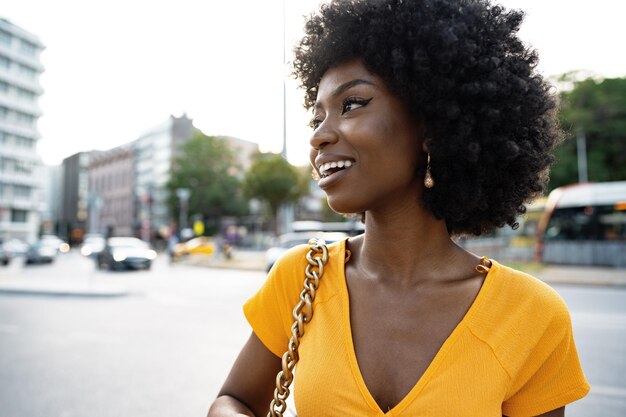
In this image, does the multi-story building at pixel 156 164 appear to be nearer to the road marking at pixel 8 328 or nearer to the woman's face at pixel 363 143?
the road marking at pixel 8 328

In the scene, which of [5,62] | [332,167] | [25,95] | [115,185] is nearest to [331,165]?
[332,167]

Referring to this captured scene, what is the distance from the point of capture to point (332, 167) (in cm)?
137

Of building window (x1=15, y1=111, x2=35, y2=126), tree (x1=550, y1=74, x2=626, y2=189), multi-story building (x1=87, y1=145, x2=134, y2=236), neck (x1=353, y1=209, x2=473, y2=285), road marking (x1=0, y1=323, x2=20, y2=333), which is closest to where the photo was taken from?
neck (x1=353, y1=209, x2=473, y2=285)

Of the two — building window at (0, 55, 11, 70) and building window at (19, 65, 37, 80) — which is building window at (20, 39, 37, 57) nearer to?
building window at (19, 65, 37, 80)

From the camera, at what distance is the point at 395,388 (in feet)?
4.08

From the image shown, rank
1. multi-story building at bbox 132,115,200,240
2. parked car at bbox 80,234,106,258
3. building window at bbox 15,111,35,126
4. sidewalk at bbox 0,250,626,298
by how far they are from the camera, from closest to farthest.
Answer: sidewalk at bbox 0,250,626,298
parked car at bbox 80,234,106,258
building window at bbox 15,111,35,126
multi-story building at bbox 132,115,200,240

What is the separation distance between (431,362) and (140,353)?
618cm

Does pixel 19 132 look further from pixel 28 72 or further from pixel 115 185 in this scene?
pixel 115 185

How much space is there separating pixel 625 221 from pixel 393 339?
20.0 m

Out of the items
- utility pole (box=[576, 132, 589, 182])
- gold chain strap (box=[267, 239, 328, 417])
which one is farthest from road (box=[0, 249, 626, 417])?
utility pole (box=[576, 132, 589, 182])

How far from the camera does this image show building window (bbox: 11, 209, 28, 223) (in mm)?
57094

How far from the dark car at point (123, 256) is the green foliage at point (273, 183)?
16.9 meters

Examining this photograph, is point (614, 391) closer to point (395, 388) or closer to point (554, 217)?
point (395, 388)

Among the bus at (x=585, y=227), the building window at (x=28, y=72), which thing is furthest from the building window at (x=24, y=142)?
the bus at (x=585, y=227)
